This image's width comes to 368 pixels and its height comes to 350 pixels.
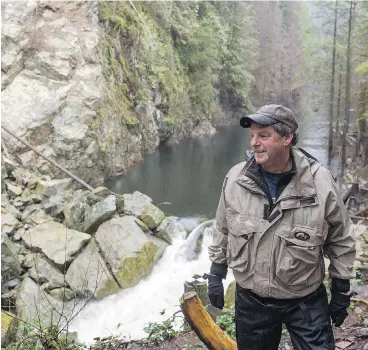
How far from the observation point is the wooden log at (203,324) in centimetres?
312

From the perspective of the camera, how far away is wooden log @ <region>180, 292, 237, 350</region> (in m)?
3.12

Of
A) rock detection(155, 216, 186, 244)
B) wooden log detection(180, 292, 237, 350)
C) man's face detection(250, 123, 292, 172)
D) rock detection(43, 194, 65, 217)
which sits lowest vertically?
rock detection(155, 216, 186, 244)

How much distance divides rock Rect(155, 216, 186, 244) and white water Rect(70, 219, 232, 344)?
0.57 metres

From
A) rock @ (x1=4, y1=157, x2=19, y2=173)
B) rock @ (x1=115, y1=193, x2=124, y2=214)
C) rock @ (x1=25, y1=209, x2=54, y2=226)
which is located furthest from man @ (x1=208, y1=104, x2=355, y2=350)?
rock @ (x1=4, y1=157, x2=19, y2=173)

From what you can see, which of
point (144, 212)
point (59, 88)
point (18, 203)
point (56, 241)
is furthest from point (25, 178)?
point (59, 88)

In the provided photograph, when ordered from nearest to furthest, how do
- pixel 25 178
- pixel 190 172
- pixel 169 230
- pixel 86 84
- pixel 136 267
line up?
pixel 136 267 → pixel 169 230 → pixel 25 178 → pixel 86 84 → pixel 190 172

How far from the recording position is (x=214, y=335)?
3.29 meters

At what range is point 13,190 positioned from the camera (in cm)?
1131

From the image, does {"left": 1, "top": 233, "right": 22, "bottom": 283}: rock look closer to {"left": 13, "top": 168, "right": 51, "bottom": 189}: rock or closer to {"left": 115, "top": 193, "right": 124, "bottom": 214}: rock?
{"left": 115, "top": 193, "right": 124, "bottom": 214}: rock

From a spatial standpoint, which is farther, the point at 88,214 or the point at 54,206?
the point at 54,206

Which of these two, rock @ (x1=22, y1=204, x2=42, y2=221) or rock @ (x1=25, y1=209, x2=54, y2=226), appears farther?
rock @ (x1=22, y1=204, x2=42, y2=221)

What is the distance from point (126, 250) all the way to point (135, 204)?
2747 mm

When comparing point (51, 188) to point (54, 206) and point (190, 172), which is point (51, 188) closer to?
point (54, 206)

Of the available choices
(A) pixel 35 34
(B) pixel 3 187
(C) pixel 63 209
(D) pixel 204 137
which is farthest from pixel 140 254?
(D) pixel 204 137
